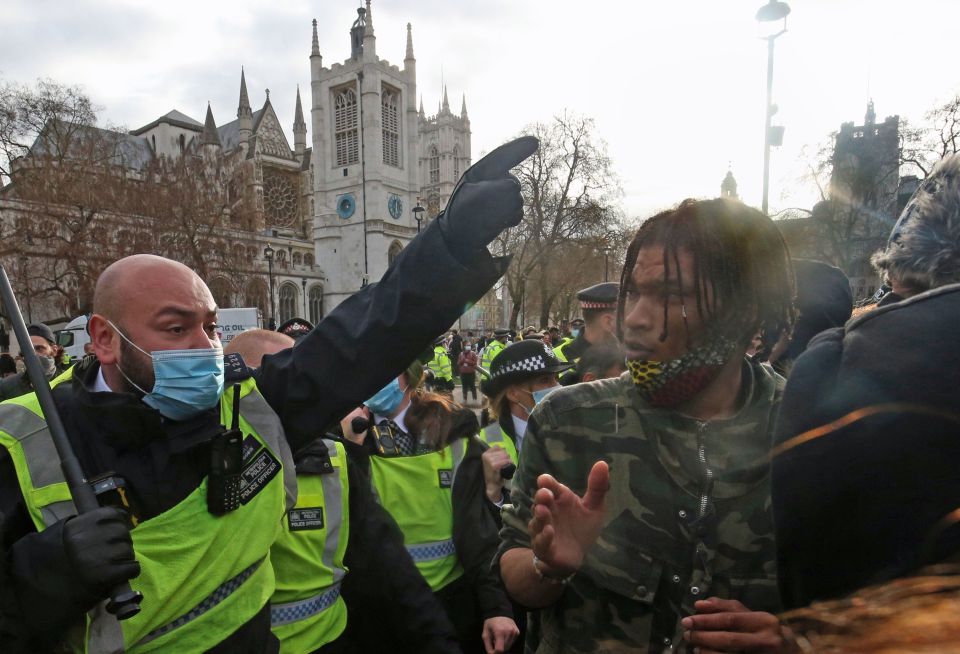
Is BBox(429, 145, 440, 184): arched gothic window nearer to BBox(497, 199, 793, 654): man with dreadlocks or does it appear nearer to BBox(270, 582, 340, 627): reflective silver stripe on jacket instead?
BBox(270, 582, 340, 627): reflective silver stripe on jacket

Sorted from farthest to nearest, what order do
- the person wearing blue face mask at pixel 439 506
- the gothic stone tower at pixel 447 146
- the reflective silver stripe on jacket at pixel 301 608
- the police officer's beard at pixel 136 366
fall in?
the gothic stone tower at pixel 447 146, the person wearing blue face mask at pixel 439 506, the reflective silver stripe on jacket at pixel 301 608, the police officer's beard at pixel 136 366


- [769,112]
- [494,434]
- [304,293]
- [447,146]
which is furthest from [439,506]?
[447,146]

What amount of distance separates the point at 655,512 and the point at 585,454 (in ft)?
0.73

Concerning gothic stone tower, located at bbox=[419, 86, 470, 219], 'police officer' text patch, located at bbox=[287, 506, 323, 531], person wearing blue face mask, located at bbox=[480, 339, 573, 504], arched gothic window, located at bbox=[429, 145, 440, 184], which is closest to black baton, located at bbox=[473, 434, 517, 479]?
person wearing blue face mask, located at bbox=[480, 339, 573, 504]

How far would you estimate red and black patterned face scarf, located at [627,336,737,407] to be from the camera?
4.64ft

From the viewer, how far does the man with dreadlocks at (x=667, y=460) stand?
1.33m

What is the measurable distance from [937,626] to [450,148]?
281ft

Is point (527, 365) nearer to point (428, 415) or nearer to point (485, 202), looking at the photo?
point (428, 415)

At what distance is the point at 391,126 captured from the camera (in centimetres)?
5806

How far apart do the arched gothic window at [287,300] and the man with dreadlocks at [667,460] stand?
58753mm

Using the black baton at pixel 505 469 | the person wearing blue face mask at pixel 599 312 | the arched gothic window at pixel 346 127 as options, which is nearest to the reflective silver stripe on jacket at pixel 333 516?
the black baton at pixel 505 469

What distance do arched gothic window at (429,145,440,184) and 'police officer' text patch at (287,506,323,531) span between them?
3354 inches

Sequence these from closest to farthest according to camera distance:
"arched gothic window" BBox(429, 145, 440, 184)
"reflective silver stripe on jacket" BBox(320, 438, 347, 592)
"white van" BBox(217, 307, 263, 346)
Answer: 1. "reflective silver stripe on jacket" BBox(320, 438, 347, 592)
2. "white van" BBox(217, 307, 263, 346)
3. "arched gothic window" BBox(429, 145, 440, 184)

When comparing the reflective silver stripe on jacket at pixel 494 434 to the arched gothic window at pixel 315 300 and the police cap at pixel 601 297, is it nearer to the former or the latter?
the police cap at pixel 601 297
